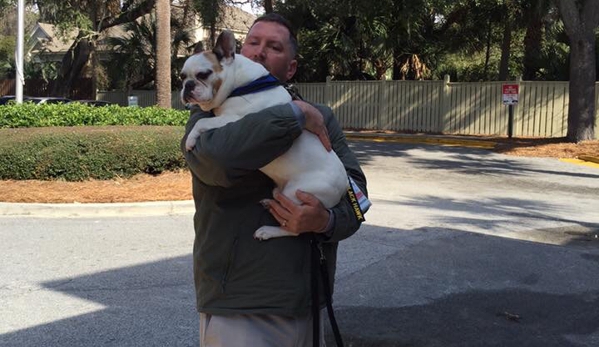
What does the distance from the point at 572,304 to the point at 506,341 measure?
3.84ft

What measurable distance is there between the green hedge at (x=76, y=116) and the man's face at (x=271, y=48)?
11.3m

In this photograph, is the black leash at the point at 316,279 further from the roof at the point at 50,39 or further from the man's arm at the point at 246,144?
the roof at the point at 50,39

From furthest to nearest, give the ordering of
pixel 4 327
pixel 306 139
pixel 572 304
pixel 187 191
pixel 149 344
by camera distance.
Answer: pixel 187 191 → pixel 572 304 → pixel 4 327 → pixel 149 344 → pixel 306 139

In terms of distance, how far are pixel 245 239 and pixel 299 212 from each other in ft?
0.68

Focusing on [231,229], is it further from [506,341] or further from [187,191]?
[187,191]

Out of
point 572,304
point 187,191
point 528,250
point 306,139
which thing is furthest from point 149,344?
point 187,191

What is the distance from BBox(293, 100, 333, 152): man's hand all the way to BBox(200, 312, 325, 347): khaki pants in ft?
1.95

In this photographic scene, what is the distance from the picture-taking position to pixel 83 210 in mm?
9289

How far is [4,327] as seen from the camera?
485 centimetres

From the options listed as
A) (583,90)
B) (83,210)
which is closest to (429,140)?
(583,90)

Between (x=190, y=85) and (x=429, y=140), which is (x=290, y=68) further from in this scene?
(x=429, y=140)

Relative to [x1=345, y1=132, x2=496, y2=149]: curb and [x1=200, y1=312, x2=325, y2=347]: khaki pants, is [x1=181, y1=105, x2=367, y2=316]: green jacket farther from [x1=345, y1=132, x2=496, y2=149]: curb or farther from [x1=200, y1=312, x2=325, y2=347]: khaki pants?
[x1=345, y1=132, x2=496, y2=149]: curb

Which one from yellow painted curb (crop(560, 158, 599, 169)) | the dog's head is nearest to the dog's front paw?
the dog's head

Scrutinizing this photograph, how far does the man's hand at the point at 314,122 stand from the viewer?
211 centimetres
